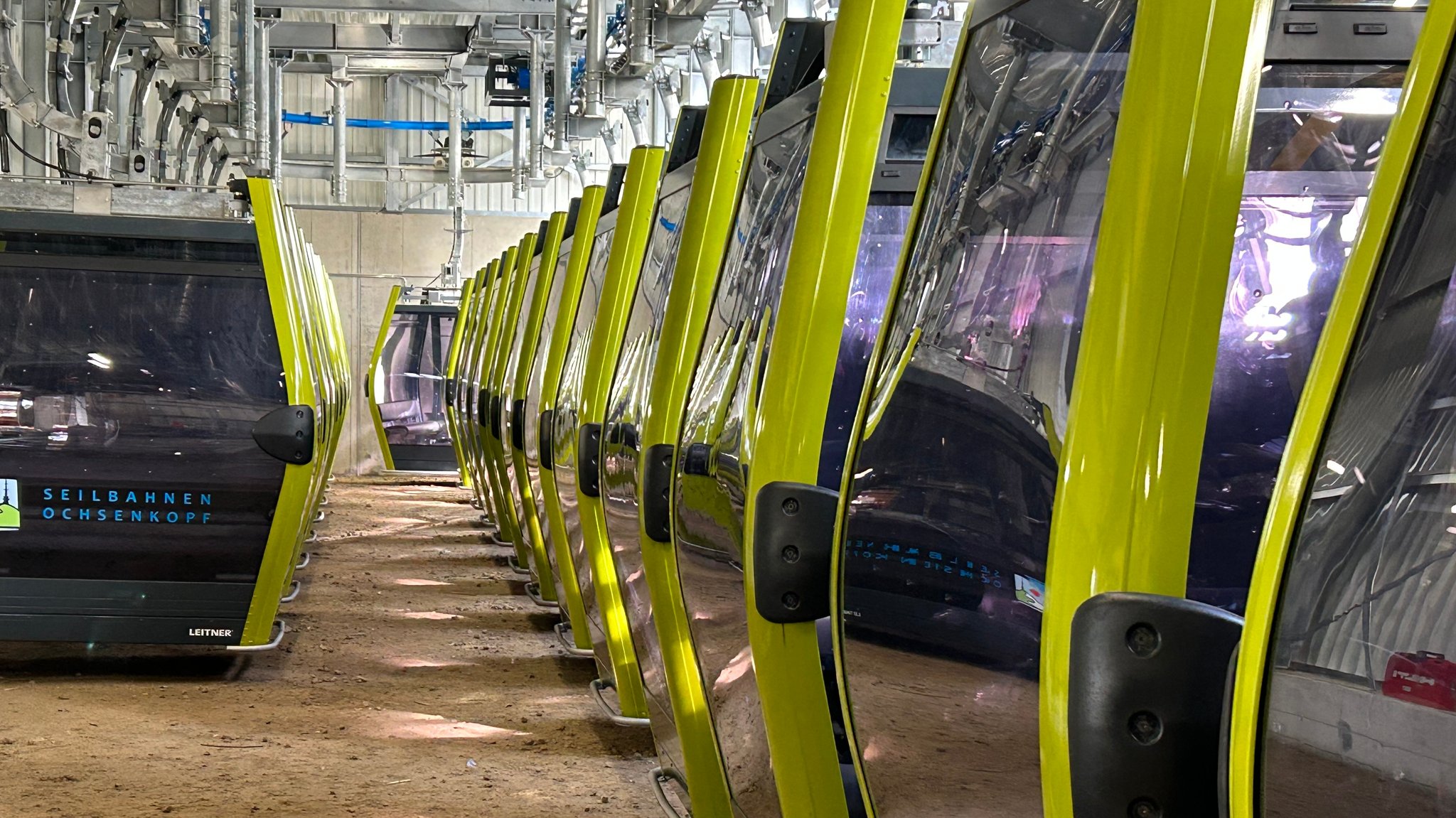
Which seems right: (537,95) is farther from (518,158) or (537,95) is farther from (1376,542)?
(1376,542)

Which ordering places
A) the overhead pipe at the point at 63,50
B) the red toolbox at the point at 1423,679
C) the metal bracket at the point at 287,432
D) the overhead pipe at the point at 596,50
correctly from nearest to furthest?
the red toolbox at the point at 1423,679 < the metal bracket at the point at 287,432 < the overhead pipe at the point at 596,50 < the overhead pipe at the point at 63,50

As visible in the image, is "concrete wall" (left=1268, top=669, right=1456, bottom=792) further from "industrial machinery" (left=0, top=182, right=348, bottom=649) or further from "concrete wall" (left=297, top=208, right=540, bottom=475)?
"concrete wall" (left=297, top=208, right=540, bottom=475)

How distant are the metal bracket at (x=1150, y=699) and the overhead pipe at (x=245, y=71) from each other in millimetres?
14218

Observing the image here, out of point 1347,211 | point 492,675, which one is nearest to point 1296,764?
point 1347,211

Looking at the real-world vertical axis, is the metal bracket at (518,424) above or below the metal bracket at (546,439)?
below

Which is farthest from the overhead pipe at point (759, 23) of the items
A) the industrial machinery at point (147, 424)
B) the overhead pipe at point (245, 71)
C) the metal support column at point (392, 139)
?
the metal support column at point (392, 139)

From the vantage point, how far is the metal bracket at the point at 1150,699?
143 cm

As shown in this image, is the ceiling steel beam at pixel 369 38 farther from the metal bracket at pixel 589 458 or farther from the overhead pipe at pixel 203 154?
the metal bracket at pixel 589 458

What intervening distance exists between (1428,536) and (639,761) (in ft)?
16.6

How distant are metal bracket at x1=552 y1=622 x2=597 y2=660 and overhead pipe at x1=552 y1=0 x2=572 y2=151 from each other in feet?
28.7

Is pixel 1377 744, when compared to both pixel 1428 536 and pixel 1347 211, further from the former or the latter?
pixel 1347 211

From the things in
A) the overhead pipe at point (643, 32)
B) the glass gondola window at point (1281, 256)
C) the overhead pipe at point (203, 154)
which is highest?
the glass gondola window at point (1281, 256)

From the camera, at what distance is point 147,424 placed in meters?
6.69

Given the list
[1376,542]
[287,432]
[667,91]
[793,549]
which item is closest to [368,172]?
[667,91]
